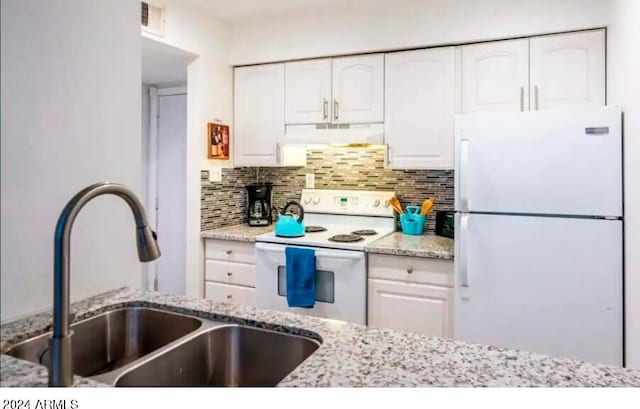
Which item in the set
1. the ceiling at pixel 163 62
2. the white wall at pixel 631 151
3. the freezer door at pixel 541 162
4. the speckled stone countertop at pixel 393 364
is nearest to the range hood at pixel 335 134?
the freezer door at pixel 541 162

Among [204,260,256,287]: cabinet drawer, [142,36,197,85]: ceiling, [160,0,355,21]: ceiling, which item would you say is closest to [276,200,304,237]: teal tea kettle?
[204,260,256,287]: cabinet drawer

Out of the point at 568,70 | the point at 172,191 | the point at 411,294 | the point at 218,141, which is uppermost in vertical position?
the point at 568,70

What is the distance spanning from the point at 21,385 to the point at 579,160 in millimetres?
2149

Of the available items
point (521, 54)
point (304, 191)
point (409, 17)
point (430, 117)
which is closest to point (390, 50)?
point (409, 17)

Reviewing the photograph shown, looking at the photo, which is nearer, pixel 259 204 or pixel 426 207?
pixel 426 207

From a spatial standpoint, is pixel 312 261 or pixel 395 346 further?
pixel 312 261

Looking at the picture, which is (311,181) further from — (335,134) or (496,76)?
(496,76)

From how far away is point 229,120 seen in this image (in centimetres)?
329

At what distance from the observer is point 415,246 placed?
2.53 metres

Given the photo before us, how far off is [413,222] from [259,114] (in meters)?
1.34

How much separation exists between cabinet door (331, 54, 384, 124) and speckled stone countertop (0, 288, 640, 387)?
6.46 feet

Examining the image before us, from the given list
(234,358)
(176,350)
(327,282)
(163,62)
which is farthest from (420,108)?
(176,350)

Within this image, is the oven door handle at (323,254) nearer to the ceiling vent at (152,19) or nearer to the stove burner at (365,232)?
the stove burner at (365,232)

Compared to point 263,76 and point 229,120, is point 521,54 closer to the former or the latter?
point 263,76
